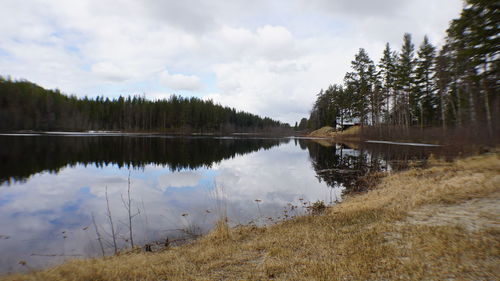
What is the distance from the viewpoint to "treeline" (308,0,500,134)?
17.0 meters

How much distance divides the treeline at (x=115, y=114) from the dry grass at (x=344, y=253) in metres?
107

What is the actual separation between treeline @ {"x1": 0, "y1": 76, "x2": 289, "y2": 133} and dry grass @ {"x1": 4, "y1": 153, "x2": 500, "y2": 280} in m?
107

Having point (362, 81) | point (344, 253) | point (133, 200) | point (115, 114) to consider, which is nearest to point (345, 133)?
point (362, 81)

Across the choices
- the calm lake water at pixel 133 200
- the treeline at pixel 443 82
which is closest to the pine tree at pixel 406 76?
the treeline at pixel 443 82

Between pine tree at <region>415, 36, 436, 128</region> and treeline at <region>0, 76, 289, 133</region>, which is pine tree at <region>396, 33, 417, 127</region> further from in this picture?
treeline at <region>0, 76, 289, 133</region>

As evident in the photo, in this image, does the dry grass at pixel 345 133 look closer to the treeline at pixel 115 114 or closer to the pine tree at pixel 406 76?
the pine tree at pixel 406 76

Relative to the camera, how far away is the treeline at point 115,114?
8651 centimetres

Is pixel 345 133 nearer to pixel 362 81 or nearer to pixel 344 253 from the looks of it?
pixel 362 81

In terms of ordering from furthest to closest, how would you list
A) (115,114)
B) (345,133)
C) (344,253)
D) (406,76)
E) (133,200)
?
(115,114), (345,133), (406,76), (133,200), (344,253)

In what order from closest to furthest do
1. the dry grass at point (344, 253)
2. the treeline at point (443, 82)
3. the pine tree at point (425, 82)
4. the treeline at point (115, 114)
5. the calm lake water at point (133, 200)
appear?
the dry grass at point (344, 253), the calm lake water at point (133, 200), the treeline at point (443, 82), the pine tree at point (425, 82), the treeline at point (115, 114)

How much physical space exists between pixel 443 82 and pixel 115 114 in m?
126

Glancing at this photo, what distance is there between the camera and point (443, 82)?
3559 cm

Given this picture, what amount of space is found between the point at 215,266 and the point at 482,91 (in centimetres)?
2929

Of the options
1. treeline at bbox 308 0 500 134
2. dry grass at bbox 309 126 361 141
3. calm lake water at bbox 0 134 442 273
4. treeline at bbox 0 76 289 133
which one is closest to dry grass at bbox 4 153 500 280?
calm lake water at bbox 0 134 442 273
